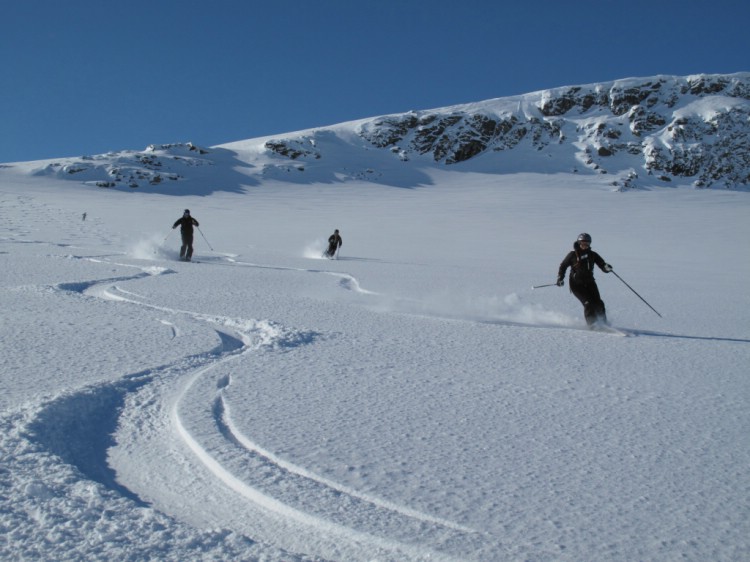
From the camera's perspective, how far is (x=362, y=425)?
3896 millimetres

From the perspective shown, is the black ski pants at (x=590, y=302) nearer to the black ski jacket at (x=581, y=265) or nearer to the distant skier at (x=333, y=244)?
the black ski jacket at (x=581, y=265)

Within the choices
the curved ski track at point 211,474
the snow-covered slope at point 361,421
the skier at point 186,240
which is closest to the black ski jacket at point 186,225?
the skier at point 186,240

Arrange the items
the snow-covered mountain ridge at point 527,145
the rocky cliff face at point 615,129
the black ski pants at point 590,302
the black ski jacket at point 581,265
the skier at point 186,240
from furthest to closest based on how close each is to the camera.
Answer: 1. the rocky cliff face at point 615,129
2. the snow-covered mountain ridge at point 527,145
3. the skier at point 186,240
4. the black ski jacket at point 581,265
5. the black ski pants at point 590,302

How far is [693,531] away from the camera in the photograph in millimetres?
2664

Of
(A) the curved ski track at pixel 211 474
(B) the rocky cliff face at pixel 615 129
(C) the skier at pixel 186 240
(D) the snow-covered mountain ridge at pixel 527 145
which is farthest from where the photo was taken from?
(B) the rocky cliff face at pixel 615 129

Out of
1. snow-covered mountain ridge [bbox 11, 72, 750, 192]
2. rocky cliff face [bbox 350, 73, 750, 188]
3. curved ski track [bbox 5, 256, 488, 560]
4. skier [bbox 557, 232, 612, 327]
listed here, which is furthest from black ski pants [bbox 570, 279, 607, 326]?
rocky cliff face [bbox 350, 73, 750, 188]

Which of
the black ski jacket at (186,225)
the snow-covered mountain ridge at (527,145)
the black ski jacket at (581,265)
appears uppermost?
the snow-covered mountain ridge at (527,145)

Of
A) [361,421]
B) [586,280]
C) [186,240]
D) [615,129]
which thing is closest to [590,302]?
[586,280]

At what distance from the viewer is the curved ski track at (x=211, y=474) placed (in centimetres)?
257

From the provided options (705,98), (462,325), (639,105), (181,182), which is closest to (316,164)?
(181,182)

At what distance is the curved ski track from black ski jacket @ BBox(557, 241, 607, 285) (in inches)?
211

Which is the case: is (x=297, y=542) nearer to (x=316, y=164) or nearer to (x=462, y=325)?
(x=462, y=325)

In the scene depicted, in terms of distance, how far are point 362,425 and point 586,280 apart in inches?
210

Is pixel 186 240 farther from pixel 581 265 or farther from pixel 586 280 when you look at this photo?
pixel 586 280
